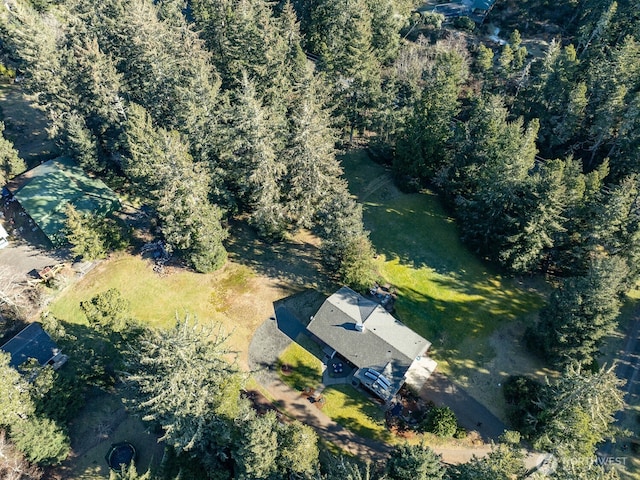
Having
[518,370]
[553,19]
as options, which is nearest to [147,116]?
[518,370]

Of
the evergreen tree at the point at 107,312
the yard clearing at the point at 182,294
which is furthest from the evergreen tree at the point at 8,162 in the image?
the evergreen tree at the point at 107,312

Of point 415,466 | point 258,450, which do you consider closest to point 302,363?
point 258,450

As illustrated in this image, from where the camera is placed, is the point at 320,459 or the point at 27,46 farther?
the point at 27,46

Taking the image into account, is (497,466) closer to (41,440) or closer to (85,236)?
(41,440)

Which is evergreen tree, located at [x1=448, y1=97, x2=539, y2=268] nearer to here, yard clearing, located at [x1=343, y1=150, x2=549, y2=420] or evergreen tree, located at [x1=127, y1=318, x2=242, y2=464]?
yard clearing, located at [x1=343, y1=150, x2=549, y2=420]

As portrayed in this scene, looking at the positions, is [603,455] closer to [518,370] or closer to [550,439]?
[550,439]

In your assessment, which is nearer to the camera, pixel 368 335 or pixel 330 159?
pixel 368 335
